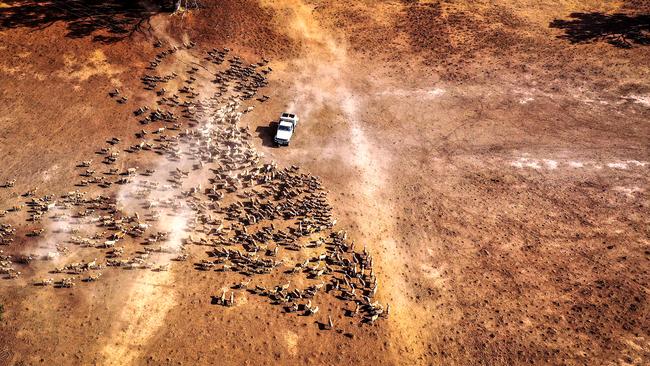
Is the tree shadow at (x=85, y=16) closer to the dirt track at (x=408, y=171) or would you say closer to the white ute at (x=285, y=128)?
the dirt track at (x=408, y=171)

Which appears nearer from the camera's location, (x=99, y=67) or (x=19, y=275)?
(x=19, y=275)

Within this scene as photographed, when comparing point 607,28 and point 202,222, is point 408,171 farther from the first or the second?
point 607,28

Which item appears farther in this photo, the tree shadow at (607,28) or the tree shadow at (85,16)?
the tree shadow at (607,28)

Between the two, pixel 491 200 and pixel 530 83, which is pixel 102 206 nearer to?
pixel 491 200

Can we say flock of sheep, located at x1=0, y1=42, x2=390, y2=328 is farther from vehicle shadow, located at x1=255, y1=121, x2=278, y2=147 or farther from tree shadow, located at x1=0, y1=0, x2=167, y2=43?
tree shadow, located at x1=0, y1=0, x2=167, y2=43

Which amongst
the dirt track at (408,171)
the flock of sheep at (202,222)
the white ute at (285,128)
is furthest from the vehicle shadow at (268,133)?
the flock of sheep at (202,222)

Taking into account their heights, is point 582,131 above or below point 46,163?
above

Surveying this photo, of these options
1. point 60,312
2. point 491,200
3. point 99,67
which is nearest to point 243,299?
point 60,312

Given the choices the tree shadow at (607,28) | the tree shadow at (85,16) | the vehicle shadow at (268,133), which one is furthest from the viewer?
the tree shadow at (607,28)

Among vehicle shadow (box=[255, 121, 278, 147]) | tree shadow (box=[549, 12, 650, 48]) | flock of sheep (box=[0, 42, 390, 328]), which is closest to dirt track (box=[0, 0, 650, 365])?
vehicle shadow (box=[255, 121, 278, 147])
